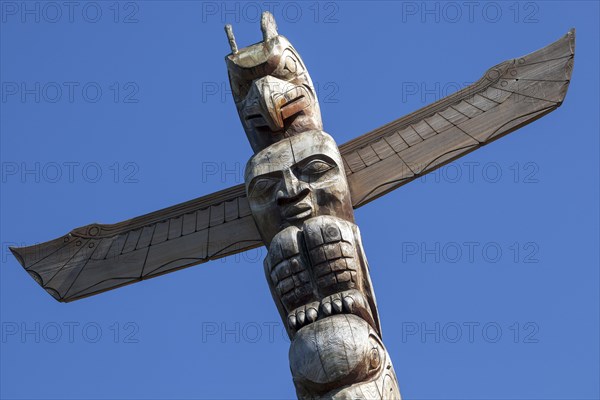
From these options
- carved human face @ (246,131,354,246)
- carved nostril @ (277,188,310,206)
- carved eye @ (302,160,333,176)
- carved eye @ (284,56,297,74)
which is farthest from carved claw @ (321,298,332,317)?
carved eye @ (284,56,297,74)

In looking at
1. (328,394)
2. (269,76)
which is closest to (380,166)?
(269,76)

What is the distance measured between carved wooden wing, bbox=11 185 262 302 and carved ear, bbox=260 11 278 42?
3.65 ft

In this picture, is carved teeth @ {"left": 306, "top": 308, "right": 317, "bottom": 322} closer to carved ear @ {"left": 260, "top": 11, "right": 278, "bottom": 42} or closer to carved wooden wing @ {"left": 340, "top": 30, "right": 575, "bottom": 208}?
carved wooden wing @ {"left": 340, "top": 30, "right": 575, "bottom": 208}

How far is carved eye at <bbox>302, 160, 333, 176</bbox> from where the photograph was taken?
844 centimetres

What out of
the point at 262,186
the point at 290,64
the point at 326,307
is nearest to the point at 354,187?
the point at 262,186

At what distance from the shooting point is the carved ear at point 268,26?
362 inches

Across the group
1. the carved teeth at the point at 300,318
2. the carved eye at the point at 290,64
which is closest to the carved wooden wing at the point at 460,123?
the carved eye at the point at 290,64

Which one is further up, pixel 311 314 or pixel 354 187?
pixel 354 187

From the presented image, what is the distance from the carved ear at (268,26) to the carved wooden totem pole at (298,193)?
0.04 ft

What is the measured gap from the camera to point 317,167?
844 cm

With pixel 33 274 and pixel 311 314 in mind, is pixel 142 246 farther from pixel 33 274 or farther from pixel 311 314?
pixel 311 314

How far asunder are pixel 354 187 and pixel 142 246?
1533 mm

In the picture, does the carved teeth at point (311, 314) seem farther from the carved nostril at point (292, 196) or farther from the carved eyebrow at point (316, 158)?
the carved eyebrow at point (316, 158)

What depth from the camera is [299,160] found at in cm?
849
